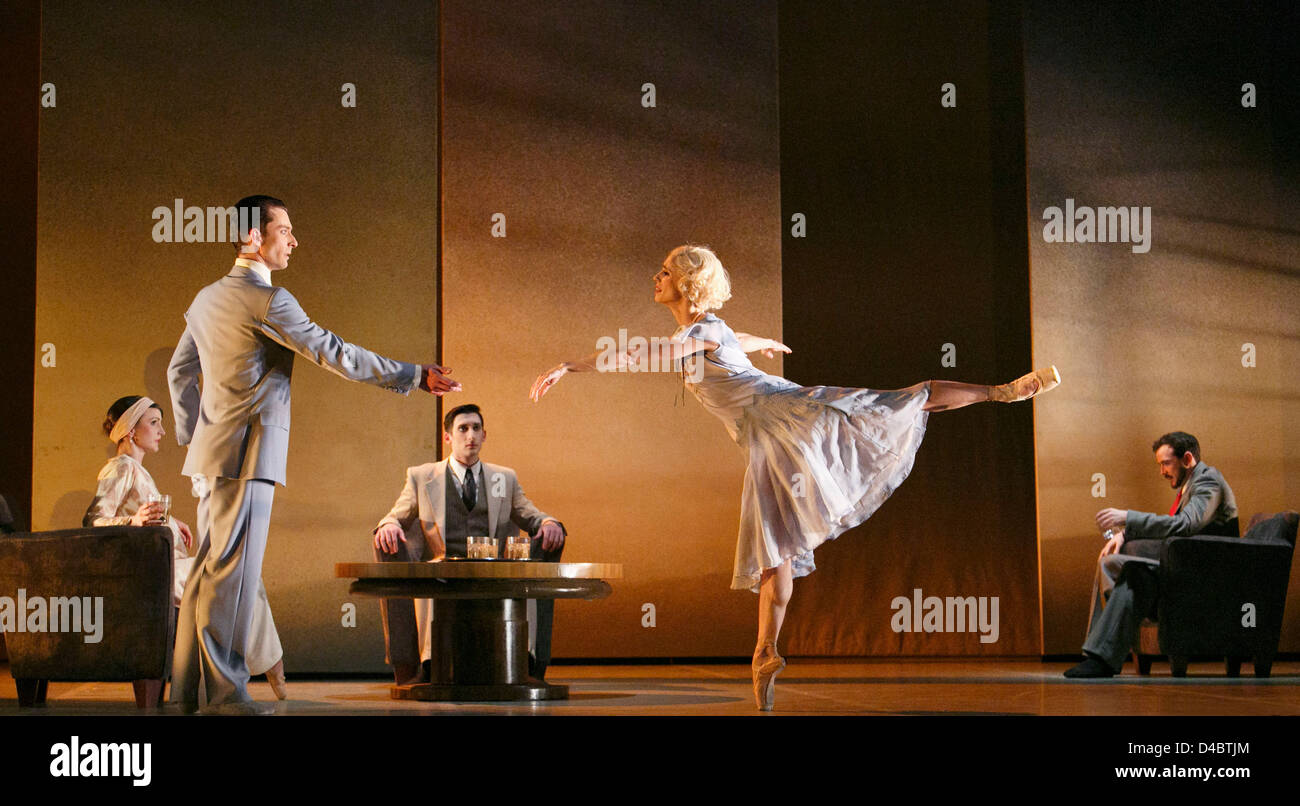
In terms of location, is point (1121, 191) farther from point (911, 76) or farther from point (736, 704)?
point (736, 704)

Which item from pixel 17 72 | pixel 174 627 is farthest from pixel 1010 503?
pixel 17 72

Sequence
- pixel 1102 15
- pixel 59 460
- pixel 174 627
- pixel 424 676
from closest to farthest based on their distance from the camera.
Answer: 1. pixel 174 627
2. pixel 424 676
3. pixel 59 460
4. pixel 1102 15

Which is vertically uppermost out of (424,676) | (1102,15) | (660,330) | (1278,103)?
(1102,15)

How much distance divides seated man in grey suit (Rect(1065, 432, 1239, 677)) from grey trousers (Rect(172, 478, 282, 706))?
11.3 ft

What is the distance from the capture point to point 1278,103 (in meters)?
7.54

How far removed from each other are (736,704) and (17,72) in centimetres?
610

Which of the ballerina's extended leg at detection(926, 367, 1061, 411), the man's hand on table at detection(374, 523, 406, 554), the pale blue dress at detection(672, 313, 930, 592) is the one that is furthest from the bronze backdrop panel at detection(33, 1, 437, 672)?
the ballerina's extended leg at detection(926, 367, 1061, 411)

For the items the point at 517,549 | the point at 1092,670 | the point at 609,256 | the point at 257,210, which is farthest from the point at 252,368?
the point at 1092,670

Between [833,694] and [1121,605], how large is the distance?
1.59 m

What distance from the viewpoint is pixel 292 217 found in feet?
21.7

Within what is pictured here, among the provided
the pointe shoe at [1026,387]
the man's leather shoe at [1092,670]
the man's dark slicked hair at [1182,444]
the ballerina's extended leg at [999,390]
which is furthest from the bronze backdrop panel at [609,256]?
the pointe shoe at [1026,387]

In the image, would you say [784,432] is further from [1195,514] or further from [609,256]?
[609,256]

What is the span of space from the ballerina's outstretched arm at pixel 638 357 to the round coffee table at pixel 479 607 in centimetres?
64

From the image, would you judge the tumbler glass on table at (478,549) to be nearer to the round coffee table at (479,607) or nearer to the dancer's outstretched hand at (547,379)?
the round coffee table at (479,607)
